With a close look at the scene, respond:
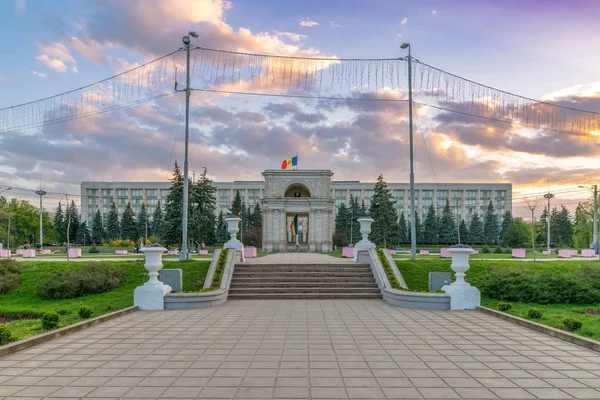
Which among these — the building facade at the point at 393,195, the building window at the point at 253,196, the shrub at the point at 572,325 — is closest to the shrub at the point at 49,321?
the shrub at the point at 572,325

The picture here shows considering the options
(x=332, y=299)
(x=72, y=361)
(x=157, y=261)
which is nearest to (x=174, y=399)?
(x=72, y=361)

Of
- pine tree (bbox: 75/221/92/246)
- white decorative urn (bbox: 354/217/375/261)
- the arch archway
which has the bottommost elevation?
pine tree (bbox: 75/221/92/246)

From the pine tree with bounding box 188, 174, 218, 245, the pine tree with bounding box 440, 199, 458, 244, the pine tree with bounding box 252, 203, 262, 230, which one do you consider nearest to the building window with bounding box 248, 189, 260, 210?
the pine tree with bounding box 252, 203, 262, 230

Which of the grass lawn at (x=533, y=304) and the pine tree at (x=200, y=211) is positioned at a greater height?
the pine tree at (x=200, y=211)

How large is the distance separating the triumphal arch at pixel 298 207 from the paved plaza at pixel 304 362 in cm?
3311

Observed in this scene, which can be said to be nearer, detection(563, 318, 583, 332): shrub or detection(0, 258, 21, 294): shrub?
detection(563, 318, 583, 332): shrub

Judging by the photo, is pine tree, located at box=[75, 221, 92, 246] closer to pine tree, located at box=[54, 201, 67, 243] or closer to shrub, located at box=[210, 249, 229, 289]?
pine tree, located at box=[54, 201, 67, 243]

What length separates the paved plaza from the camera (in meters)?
5.25

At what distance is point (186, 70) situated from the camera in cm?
1859

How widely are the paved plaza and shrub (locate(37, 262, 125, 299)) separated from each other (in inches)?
244

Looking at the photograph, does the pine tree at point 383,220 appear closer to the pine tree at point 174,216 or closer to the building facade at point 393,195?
the pine tree at point 174,216

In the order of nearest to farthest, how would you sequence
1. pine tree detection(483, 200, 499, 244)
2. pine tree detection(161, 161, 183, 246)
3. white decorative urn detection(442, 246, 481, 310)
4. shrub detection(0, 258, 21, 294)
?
white decorative urn detection(442, 246, 481, 310), shrub detection(0, 258, 21, 294), pine tree detection(161, 161, 183, 246), pine tree detection(483, 200, 499, 244)

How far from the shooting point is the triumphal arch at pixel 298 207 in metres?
43.3

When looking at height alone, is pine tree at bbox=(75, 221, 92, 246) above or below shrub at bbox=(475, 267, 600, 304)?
below
